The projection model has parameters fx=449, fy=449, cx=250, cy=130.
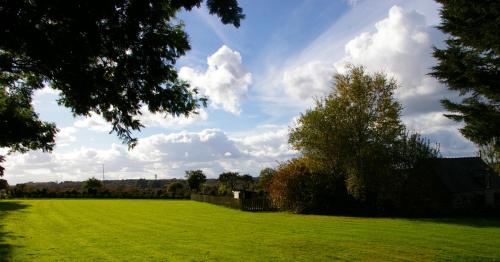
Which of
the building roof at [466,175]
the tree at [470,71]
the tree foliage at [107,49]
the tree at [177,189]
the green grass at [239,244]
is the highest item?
the tree at [470,71]

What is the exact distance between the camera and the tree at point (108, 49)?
23.8 ft

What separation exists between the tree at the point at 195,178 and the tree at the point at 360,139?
2011 inches

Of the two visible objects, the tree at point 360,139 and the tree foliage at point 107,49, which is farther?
the tree at point 360,139

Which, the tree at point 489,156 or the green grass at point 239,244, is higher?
the tree at point 489,156

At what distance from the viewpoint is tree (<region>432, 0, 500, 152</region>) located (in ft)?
78.1

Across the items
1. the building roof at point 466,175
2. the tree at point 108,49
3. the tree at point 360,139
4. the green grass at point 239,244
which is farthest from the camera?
the building roof at point 466,175

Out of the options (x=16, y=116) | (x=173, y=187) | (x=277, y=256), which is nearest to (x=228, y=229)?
(x=277, y=256)

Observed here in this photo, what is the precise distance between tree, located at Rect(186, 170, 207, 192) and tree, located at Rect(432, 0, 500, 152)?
64595 millimetres

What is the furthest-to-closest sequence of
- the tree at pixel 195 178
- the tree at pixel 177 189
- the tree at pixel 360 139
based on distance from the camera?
the tree at pixel 195 178
the tree at pixel 177 189
the tree at pixel 360 139

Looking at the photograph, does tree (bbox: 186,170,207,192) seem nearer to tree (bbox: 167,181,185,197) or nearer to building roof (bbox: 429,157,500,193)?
tree (bbox: 167,181,185,197)

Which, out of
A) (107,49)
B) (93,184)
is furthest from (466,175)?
(93,184)

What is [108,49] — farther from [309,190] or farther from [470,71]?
[309,190]

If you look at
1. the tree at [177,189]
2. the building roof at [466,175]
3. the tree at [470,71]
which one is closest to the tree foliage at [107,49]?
the tree at [470,71]

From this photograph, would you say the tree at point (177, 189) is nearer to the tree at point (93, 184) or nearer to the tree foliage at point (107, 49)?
the tree at point (93, 184)
